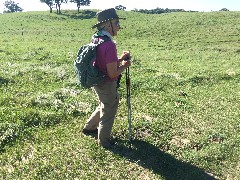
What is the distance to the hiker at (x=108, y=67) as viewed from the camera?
24.9ft

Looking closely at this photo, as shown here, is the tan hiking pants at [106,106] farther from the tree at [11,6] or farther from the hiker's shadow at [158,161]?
the tree at [11,6]

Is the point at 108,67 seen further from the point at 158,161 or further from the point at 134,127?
the point at 134,127

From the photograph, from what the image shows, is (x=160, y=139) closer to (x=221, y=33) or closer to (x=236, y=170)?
(x=236, y=170)

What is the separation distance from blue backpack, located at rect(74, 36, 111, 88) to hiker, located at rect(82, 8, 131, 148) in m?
0.10

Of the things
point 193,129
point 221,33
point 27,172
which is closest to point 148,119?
point 193,129

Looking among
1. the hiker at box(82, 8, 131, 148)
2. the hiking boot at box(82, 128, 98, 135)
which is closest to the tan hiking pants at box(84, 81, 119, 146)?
the hiker at box(82, 8, 131, 148)

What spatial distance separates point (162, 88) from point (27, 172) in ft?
26.1

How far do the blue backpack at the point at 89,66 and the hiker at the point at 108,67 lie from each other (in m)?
0.10

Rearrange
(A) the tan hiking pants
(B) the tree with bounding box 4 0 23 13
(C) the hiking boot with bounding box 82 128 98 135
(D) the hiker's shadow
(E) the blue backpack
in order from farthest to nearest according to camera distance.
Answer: (B) the tree with bounding box 4 0 23 13 < (C) the hiking boot with bounding box 82 128 98 135 < (A) the tan hiking pants < (E) the blue backpack < (D) the hiker's shadow

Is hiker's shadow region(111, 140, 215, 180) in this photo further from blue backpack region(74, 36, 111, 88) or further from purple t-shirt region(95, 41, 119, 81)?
purple t-shirt region(95, 41, 119, 81)

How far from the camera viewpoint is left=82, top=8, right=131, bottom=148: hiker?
7.60 m

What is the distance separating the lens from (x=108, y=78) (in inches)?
315

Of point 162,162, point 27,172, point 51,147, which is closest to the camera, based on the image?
point 27,172

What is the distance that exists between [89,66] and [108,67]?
48 centimetres
